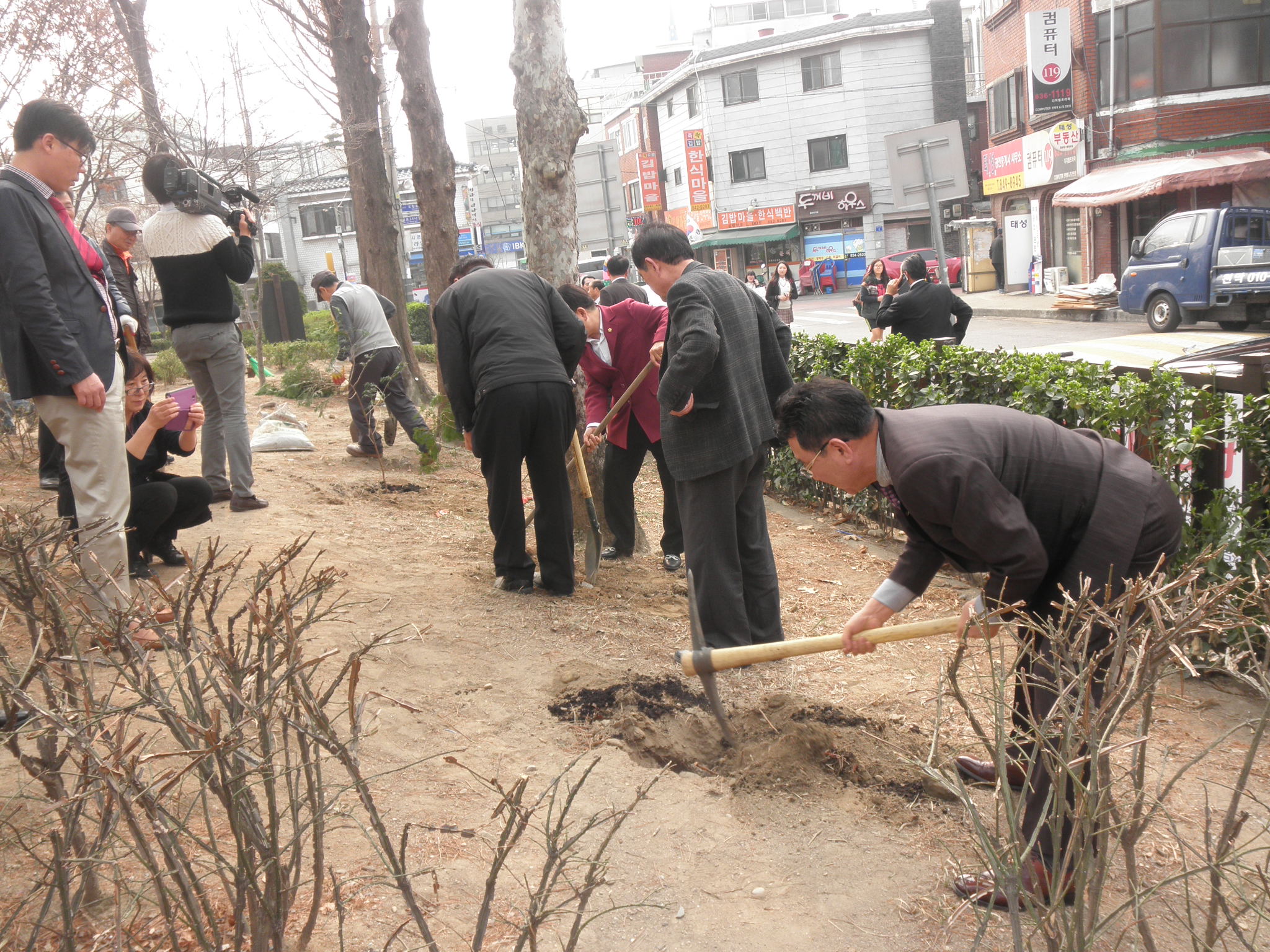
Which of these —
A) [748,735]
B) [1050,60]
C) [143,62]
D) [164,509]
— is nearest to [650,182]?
[1050,60]

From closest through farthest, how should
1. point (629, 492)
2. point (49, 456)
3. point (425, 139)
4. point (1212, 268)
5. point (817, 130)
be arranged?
point (49, 456) < point (629, 492) < point (425, 139) < point (1212, 268) < point (817, 130)

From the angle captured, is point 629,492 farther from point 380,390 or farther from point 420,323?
point 420,323

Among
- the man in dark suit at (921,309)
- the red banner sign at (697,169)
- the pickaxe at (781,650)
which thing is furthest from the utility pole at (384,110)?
the red banner sign at (697,169)

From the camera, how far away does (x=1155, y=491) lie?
2488 millimetres

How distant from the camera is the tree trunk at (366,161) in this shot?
1002cm

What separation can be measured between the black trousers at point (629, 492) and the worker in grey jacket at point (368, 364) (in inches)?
99.6

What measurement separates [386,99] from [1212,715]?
17224 millimetres

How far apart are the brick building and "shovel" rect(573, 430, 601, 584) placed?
18609 mm

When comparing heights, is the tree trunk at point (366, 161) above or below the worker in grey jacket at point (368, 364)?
above

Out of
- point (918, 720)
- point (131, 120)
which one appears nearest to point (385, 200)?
point (131, 120)

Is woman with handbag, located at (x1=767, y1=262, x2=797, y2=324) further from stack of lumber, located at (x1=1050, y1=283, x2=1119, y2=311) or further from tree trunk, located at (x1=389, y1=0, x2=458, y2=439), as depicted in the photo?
tree trunk, located at (x1=389, y1=0, x2=458, y2=439)

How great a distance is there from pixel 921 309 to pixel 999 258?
22.4 m

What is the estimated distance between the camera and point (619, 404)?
17.9 ft

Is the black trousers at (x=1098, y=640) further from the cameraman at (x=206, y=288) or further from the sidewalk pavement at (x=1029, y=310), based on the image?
the sidewalk pavement at (x=1029, y=310)
